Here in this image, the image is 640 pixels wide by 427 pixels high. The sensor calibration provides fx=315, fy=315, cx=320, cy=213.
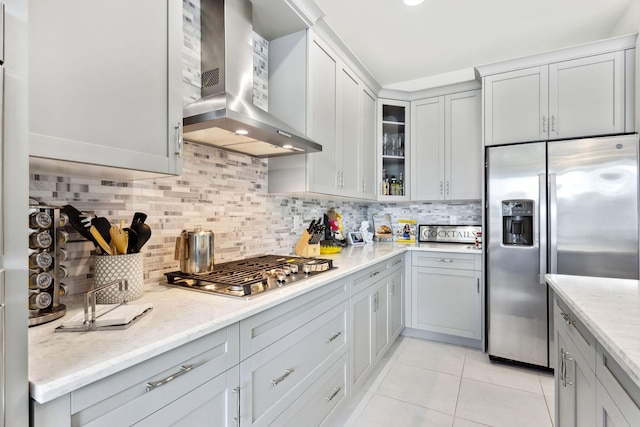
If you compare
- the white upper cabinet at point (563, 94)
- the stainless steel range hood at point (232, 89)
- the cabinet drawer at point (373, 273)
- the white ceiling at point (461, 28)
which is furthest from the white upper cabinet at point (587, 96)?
the stainless steel range hood at point (232, 89)

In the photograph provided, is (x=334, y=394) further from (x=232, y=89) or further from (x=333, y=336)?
(x=232, y=89)

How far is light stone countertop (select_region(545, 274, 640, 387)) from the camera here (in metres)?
0.74

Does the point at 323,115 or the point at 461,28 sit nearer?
the point at 323,115

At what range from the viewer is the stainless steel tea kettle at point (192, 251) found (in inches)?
57.1

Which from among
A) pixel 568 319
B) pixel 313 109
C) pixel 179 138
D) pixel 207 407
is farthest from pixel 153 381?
pixel 313 109

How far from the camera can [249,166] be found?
2.09m

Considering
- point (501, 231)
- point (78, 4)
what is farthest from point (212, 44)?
point (501, 231)

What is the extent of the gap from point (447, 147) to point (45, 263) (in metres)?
3.33

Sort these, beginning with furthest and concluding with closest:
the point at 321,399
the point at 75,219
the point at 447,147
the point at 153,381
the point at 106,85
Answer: the point at 447,147 → the point at 321,399 → the point at 75,219 → the point at 106,85 → the point at 153,381

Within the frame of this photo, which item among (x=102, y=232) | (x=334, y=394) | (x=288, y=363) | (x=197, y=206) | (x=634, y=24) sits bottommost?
(x=334, y=394)

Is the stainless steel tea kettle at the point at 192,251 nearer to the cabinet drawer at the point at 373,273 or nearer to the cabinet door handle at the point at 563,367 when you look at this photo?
the cabinet drawer at the point at 373,273

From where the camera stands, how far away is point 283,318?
1.33 meters

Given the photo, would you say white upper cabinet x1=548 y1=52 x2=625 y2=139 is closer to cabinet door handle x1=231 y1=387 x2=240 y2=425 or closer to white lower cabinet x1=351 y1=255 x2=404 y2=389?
white lower cabinet x1=351 y1=255 x2=404 y2=389

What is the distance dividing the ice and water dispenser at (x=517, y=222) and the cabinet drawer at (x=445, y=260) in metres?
0.38
